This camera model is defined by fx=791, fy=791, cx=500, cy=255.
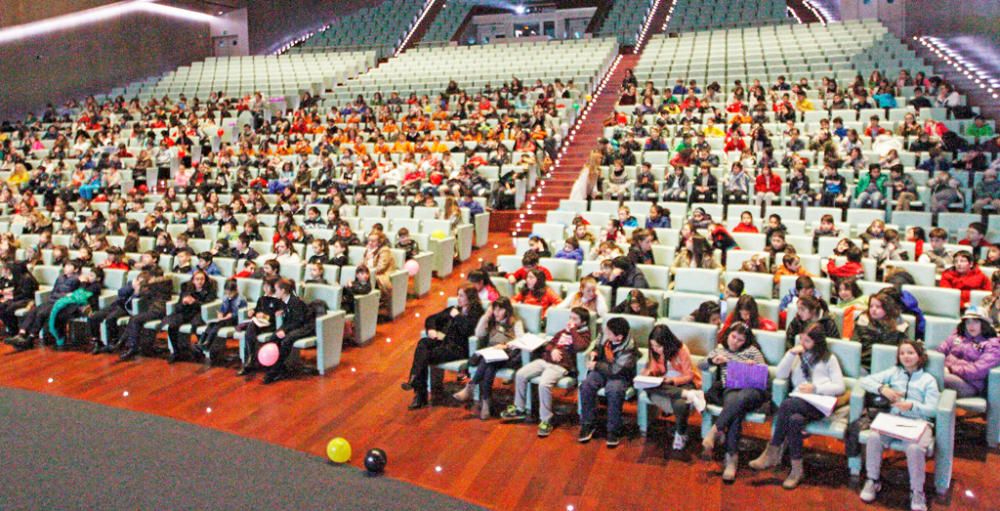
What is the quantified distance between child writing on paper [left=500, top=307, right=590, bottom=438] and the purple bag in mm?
950

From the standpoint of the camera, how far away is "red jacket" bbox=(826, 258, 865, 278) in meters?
5.93

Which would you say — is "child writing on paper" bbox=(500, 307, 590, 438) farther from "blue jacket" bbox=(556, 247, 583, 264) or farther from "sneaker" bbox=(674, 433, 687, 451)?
"blue jacket" bbox=(556, 247, 583, 264)

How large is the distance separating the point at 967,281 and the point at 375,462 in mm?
4401

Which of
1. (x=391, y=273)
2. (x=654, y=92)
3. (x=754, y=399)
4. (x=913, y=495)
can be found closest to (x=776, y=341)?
(x=754, y=399)

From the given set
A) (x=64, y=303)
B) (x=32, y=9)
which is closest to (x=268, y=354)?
(x=64, y=303)

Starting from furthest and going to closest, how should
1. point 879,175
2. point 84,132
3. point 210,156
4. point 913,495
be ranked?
point 84,132
point 210,156
point 879,175
point 913,495

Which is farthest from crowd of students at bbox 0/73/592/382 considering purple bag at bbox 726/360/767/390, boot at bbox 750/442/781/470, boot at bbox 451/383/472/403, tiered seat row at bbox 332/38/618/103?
boot at bbox 750/442/781/470

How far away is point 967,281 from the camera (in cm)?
568

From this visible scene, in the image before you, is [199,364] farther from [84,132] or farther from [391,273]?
[84,132]

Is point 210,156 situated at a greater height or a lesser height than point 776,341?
greater

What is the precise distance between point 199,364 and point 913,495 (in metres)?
4.88

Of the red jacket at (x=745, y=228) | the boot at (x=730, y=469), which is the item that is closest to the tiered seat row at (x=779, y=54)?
the red jacket at (x=745, y=228)

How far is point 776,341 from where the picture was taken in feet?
14.5

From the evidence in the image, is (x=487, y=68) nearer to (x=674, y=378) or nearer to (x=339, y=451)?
(x=674, y=378)
